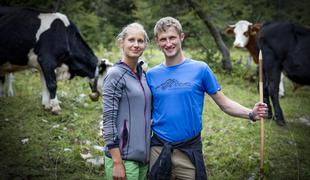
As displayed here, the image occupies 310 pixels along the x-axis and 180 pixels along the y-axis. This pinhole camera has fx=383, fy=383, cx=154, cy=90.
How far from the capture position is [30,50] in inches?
301

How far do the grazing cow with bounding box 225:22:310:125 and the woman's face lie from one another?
200 inches

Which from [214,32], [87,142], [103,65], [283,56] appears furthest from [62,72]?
[214,32]

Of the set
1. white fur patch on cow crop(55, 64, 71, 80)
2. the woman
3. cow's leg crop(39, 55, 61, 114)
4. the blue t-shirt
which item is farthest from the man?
white fur patch on cow crop(55, 64, 71, 80)

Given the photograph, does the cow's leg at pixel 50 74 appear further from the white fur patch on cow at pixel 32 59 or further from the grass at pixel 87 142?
the grass at pixel 87 142

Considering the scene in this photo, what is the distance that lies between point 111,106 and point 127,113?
0.15m

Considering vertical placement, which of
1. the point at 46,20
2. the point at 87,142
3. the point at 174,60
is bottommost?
the point at 87,142

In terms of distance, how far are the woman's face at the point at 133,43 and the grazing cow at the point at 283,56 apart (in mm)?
5069

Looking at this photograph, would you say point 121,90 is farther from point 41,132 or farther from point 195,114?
point 41,132

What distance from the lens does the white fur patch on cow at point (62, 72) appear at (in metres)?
8.23

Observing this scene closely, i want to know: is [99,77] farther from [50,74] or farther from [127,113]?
[127,113]

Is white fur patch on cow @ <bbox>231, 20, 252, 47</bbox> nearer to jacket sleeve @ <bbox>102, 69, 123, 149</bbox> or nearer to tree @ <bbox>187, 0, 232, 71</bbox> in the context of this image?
tree @ <bbox>187, 0, 232, 71</bbox>

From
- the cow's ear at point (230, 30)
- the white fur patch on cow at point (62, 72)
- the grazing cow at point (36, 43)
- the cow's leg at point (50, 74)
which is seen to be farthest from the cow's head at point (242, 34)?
the cow's leg at point (50, 74)

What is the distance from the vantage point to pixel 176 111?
313 cm

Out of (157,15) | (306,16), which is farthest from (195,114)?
(157,15)
